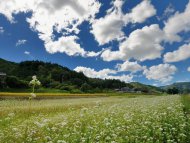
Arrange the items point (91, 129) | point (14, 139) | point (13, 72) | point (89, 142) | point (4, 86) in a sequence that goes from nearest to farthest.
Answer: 1. point (89, 142)
2. point (14, 139)
3. point (91, 129)
4. point (4, 86)
5. point (13, 72)

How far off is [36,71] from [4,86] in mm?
99681

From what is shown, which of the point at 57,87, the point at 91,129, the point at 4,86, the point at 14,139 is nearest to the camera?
the point at 14,139

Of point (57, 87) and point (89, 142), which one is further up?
point (57, 87)

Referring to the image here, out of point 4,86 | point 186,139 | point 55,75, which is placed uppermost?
point 55,75

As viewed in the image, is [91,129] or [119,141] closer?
[119,141]

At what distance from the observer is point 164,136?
13328 mm

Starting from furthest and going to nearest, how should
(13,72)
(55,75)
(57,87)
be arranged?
1. (13,72)
2. (55,75)
3. (57,87)

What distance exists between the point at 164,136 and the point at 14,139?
20.7 feet

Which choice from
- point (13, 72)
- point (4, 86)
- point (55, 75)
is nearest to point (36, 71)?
point (13, 72)

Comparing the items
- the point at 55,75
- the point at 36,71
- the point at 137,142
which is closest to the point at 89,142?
the point at 137,142

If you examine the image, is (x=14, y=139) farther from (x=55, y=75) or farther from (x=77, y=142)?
(x=55, y=75)

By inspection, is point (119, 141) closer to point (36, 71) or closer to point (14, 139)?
point (14, 139)

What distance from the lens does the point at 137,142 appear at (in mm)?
11117

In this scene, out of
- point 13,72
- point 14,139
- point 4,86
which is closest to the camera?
point 14,139
